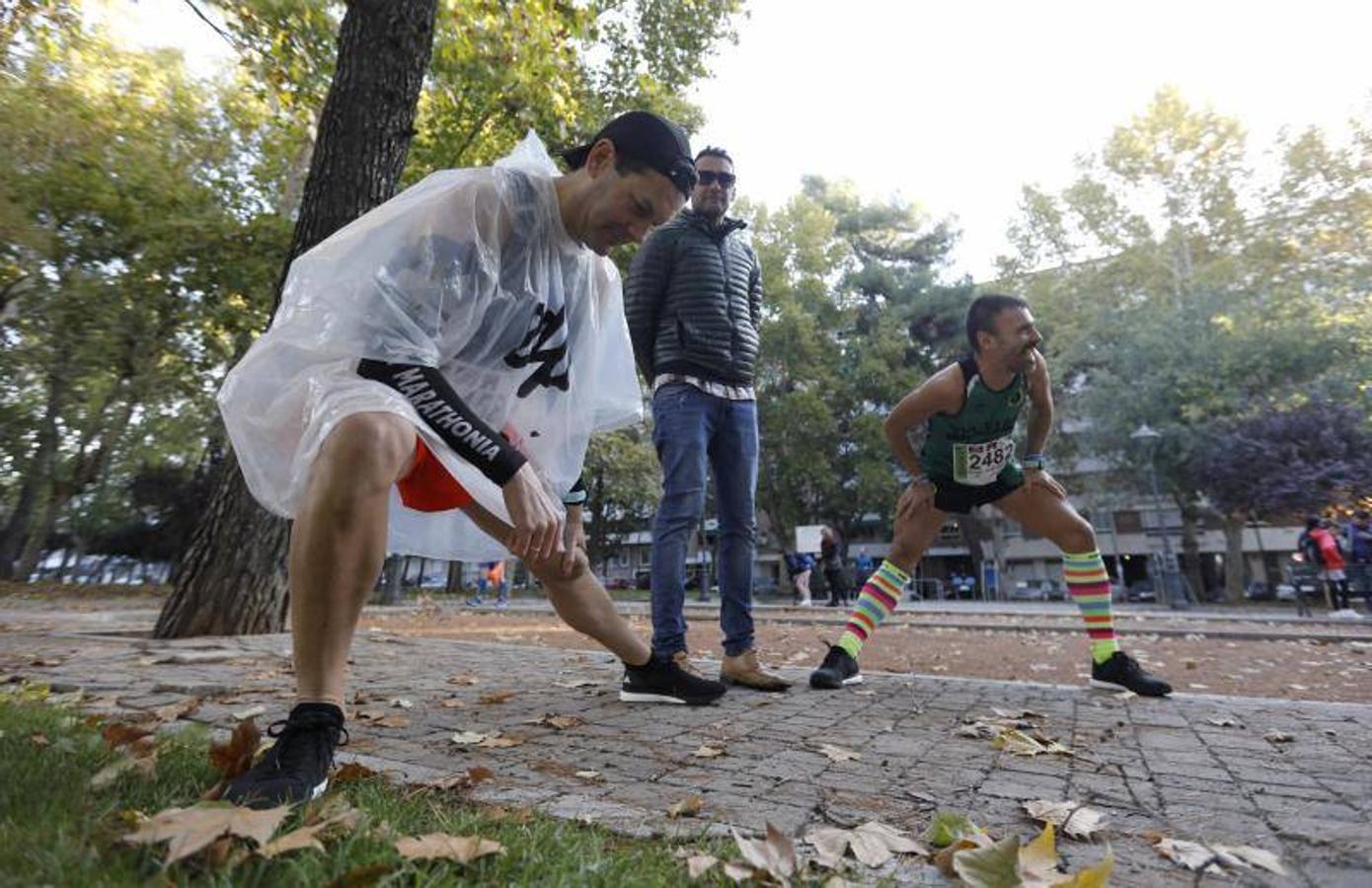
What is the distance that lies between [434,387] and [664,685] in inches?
66.9

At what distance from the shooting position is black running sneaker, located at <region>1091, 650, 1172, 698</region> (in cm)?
362

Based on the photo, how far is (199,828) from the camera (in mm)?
1297

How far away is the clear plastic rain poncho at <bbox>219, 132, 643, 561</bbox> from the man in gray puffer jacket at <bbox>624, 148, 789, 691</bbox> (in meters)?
1.00

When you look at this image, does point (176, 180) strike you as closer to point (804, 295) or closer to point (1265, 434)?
point (804, 295)

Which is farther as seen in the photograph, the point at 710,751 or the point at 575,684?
the point at 575,684

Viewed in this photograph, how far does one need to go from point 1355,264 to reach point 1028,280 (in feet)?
42.1

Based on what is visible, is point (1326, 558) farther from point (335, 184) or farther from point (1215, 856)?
point (335, 184)

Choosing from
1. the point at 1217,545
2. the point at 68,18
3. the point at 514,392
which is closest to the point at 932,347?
the point at 1217,545

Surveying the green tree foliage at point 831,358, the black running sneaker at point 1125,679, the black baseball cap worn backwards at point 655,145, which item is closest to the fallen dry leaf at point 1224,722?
the black running sneaker at point 1125,679

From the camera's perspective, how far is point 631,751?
240 cm

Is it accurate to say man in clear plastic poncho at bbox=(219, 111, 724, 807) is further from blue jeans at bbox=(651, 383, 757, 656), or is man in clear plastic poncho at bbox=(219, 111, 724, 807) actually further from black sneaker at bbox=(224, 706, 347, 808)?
blue jeans at bbox=(651, 383, 757, 656)

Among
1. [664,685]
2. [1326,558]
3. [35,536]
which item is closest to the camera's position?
[664,685]

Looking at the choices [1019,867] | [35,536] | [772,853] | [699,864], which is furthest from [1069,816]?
[35,536]

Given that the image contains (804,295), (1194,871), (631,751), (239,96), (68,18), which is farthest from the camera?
(804,295)
